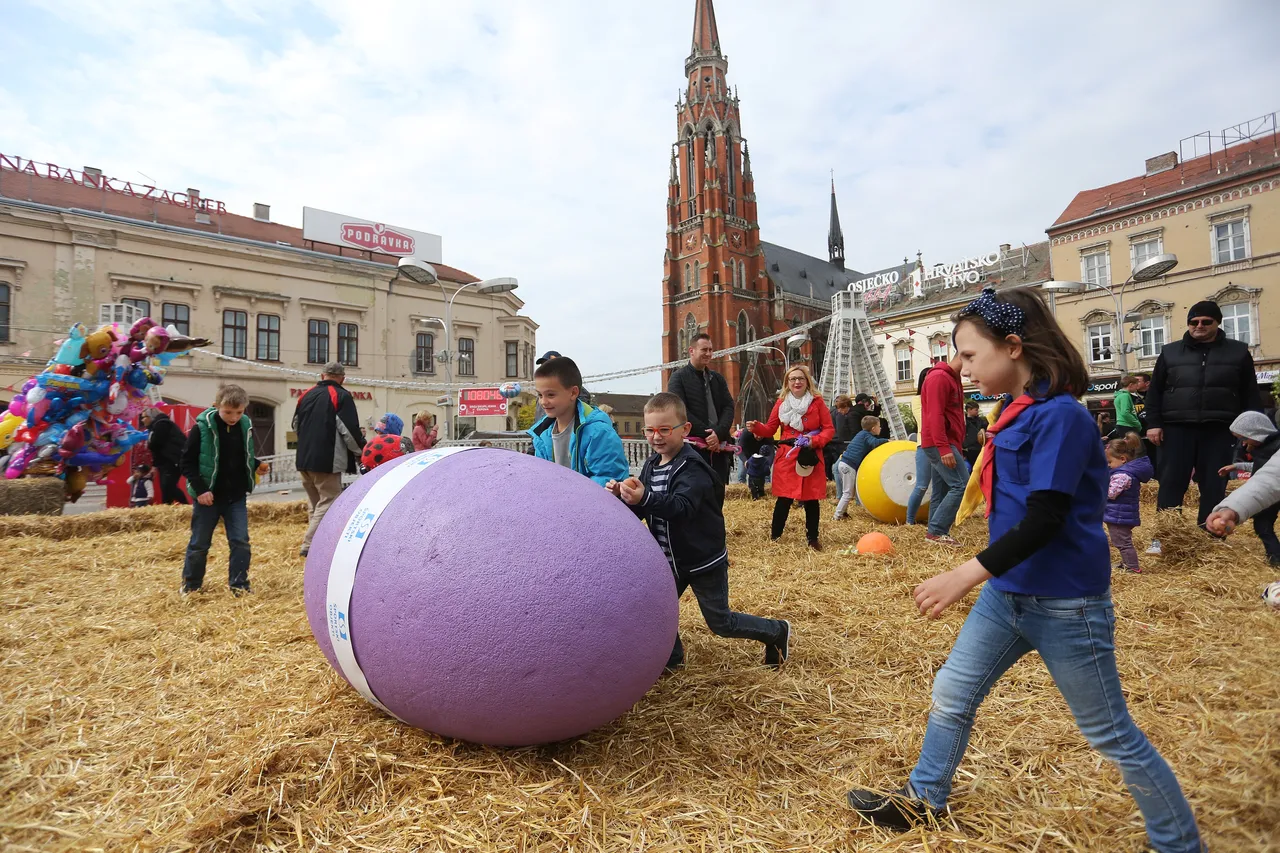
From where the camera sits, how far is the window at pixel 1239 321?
108 feet

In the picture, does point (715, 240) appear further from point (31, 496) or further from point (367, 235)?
point (31, 496)

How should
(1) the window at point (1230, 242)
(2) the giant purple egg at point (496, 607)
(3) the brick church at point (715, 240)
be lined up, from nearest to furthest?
(2) the giant purple egg at point (496, 607)
(1) the window at point (1230, 242)
(3) the brick church at point (715, 240)

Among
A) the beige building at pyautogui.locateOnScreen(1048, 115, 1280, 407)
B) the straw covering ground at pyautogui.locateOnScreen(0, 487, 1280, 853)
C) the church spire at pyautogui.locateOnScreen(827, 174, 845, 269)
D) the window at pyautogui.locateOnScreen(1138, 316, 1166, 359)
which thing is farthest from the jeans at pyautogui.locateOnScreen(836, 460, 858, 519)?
the church spire at pyautogui.locateOnScreen(827, 174, 845, 269)

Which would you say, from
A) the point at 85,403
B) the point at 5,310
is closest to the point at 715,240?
the point at 5,310

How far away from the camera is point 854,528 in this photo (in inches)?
354

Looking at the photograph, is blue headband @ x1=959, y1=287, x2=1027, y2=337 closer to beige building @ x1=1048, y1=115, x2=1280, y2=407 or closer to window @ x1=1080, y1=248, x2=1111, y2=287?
beige building @ x1=1048, y1=115, x2=1280, y2=407

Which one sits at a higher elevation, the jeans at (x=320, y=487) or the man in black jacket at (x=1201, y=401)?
the man in black jacket at (x=1201, y=401)

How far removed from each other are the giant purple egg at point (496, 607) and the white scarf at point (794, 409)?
501 centimetres

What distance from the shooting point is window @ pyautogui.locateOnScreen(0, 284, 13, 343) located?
90.3ft

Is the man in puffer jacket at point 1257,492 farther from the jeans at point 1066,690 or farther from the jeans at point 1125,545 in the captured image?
the jeans at point 1066,690

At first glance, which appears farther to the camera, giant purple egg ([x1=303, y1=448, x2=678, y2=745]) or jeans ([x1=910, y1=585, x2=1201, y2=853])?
giant purple egg ([x1=303, y1=448, x2=678, y2=745])

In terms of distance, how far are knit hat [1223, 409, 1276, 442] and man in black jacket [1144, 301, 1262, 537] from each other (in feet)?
1.64

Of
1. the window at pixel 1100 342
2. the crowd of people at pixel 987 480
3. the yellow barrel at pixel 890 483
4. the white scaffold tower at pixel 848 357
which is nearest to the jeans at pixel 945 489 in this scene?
the crowd of people at pixel 987 480

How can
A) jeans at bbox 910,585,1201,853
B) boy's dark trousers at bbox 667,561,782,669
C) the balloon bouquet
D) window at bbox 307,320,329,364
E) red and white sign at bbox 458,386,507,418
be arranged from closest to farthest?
1. jeans at bbox 910,585,1201,853
2. boy's dark trousers at bbox 667,561,782,669
3. the balloon bouquet
4. red and white sign at bbox 458,386,507,418
5. window at bbox 307,320,329,364
